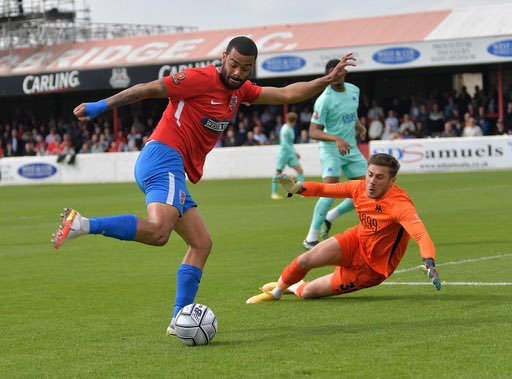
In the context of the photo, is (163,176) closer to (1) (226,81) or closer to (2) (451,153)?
(1) (226,81)

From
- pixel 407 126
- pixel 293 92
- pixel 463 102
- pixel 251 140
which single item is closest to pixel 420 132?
pixel 407 126

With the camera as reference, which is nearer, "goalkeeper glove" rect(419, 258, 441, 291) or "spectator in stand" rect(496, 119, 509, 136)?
"goalkeeper glove" rect(419, 258, 441, 291)

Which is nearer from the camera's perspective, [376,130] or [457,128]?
[457,128]

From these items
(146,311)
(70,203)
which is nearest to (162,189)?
(146,311)

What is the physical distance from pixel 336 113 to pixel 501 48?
23.1 m


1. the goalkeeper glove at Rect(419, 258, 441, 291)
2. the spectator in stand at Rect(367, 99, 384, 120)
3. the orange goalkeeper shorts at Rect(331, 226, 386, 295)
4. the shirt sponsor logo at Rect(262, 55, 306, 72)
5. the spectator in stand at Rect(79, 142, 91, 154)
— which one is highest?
the shirt sponsor logo at Rect(262, 55, 306, 72)

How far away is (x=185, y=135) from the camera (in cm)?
770

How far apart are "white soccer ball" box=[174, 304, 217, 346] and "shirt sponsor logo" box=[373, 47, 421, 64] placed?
30775 mm

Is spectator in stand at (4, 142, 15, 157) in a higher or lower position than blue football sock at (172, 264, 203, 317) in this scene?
lower

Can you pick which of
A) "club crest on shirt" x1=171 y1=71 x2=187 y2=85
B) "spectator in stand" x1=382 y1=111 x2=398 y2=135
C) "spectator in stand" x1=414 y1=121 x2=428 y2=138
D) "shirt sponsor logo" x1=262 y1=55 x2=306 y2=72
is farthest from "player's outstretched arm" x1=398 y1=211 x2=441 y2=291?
"shirt sponsor logo" x1=262 y1=55 x2=306 y2=72

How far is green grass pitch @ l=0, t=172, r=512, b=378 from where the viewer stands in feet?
20.9

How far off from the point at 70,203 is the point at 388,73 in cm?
1939

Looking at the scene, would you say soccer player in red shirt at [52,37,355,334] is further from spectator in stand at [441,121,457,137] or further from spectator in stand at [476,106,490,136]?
spectator in stand at [476,106,490,136]

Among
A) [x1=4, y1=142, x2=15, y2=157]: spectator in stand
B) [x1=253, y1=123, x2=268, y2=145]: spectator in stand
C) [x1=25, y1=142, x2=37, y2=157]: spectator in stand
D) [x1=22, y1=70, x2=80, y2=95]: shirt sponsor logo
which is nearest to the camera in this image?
[x1=253, y1=123, x2=268, y2=145]: spectator in stand
